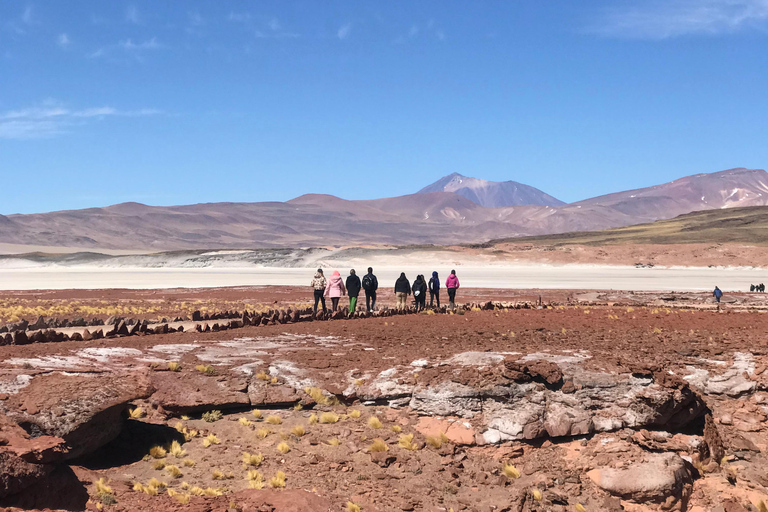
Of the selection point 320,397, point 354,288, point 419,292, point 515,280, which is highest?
point 354,288

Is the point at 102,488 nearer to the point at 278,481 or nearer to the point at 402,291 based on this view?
the point at 278,481

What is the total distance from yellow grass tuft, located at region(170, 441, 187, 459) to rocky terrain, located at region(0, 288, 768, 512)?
2 centimetres

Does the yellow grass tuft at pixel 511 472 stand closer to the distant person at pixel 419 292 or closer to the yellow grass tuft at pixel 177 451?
the yellow grass tuft at pixel 177 451

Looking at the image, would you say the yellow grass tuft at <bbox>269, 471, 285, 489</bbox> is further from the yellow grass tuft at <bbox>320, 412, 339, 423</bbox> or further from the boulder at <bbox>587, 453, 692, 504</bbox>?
the boulder at <bbox>587, 453, 692, 504</bbox>

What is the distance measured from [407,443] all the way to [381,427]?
2.00ft

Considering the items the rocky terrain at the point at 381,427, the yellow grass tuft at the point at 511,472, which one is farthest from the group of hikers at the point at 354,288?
the yellow grass tuft at the point at 511,472

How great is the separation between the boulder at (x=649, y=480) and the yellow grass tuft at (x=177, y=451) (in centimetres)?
508

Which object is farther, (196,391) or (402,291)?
(402,291)

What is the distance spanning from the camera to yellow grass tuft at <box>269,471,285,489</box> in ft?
26.7

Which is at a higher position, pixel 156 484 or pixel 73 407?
pixel 73 407

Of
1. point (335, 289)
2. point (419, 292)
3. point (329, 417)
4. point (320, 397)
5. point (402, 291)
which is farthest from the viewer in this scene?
point (402, 291)

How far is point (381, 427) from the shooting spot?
9719 millimetres

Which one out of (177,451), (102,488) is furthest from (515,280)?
(102,488)

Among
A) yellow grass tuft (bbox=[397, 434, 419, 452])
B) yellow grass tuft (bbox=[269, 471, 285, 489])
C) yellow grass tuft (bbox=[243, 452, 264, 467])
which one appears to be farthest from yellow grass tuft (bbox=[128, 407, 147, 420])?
yellow grass tuft (bbox=[397, 434, 419, 452])
